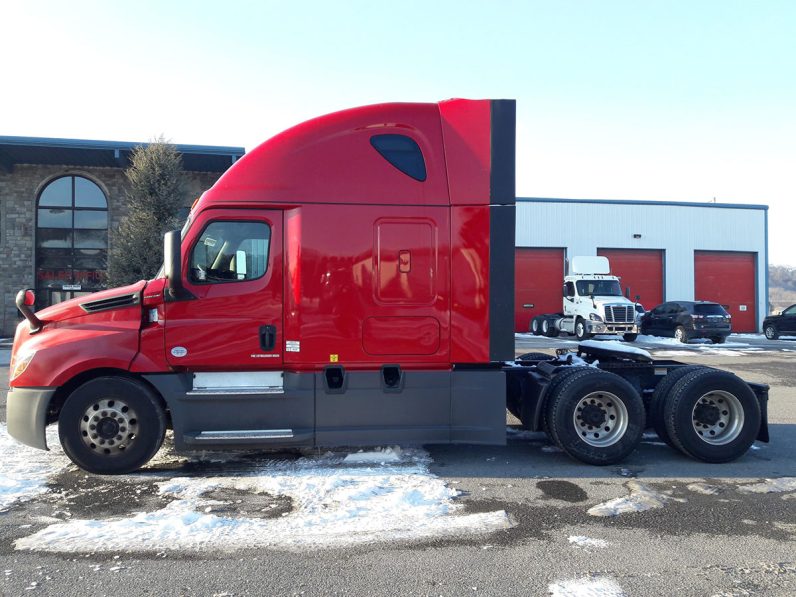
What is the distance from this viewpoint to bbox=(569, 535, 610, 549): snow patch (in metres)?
3.84

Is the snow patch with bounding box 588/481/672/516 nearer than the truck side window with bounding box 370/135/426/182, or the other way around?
the snow patch with bounding box 588/481/672/516

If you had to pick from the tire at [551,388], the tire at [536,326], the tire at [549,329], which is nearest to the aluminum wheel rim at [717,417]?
the tire at [551,388]

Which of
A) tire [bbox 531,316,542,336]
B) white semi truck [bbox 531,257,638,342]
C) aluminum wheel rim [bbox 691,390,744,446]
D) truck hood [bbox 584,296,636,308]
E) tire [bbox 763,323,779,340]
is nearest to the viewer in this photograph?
aluminum wheel rim [bbox 691,390,744,446]

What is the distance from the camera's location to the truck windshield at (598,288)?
23375mm

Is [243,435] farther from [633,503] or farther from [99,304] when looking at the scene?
[633,503]

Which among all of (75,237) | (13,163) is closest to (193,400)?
(75,237)

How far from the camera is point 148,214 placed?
63.3 feet

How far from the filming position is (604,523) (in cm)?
422

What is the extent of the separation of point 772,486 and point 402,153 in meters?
4.59

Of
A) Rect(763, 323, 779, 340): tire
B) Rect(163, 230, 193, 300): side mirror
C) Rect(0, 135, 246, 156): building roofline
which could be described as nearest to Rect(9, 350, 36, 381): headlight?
Rect(163, 230, 193, 300): side mirror

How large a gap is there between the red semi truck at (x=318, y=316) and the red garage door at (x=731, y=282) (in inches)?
1181

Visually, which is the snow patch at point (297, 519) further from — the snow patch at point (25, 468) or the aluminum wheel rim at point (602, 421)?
the aluminum wheel rim at point (602, 421)

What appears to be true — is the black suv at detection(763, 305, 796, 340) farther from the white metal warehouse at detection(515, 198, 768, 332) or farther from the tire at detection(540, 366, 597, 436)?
the tire at detection(540, 366, 597, 436)

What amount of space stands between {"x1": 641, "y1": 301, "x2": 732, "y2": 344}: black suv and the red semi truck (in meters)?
18.9
